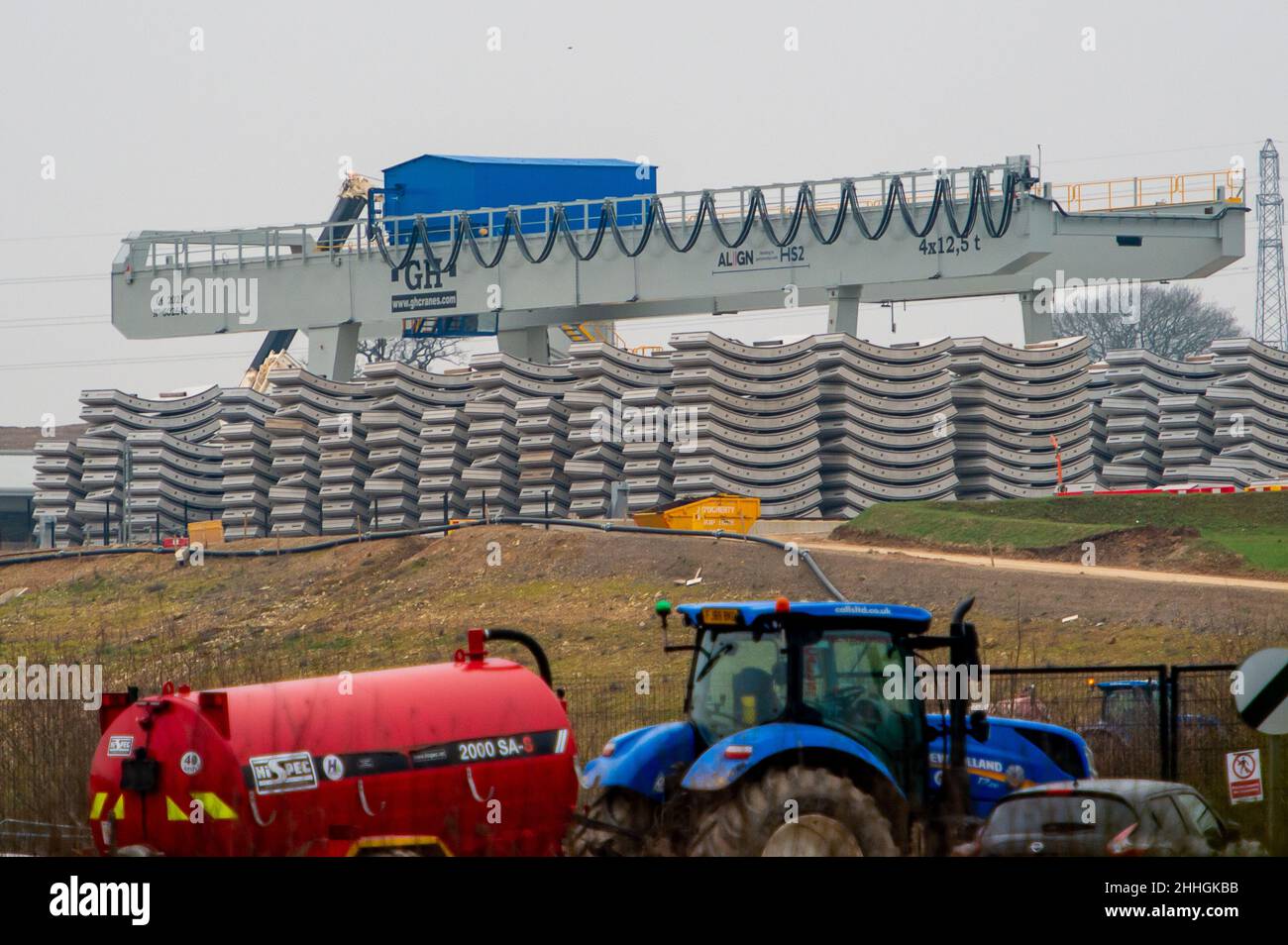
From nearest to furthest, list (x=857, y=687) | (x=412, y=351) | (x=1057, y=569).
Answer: (x=857, y=687) → (x=1057, y=569) → (x=412, y=351)

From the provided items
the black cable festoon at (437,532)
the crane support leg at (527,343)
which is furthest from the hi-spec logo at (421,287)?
the black cable festoon at (437,532)

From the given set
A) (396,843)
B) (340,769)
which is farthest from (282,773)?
(396,843)

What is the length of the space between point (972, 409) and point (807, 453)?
151 inches

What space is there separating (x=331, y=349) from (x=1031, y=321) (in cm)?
1717

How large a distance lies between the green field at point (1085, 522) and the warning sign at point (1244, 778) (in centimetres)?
1749

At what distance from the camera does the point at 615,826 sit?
8555mm

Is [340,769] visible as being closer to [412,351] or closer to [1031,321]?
[1031,321]

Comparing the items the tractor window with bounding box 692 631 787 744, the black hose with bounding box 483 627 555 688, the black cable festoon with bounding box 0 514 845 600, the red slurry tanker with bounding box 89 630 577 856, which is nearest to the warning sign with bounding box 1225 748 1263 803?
the tractor window with bounding box 692 631 787 744

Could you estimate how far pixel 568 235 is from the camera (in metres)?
36.3

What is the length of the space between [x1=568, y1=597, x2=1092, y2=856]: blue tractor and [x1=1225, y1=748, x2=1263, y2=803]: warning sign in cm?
158

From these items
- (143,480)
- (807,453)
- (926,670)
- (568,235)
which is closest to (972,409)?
(807,453)

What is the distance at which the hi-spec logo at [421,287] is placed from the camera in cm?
3794

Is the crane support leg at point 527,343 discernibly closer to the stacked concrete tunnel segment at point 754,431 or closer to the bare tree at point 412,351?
the stacked concrete tunnel segment at point 754,431
